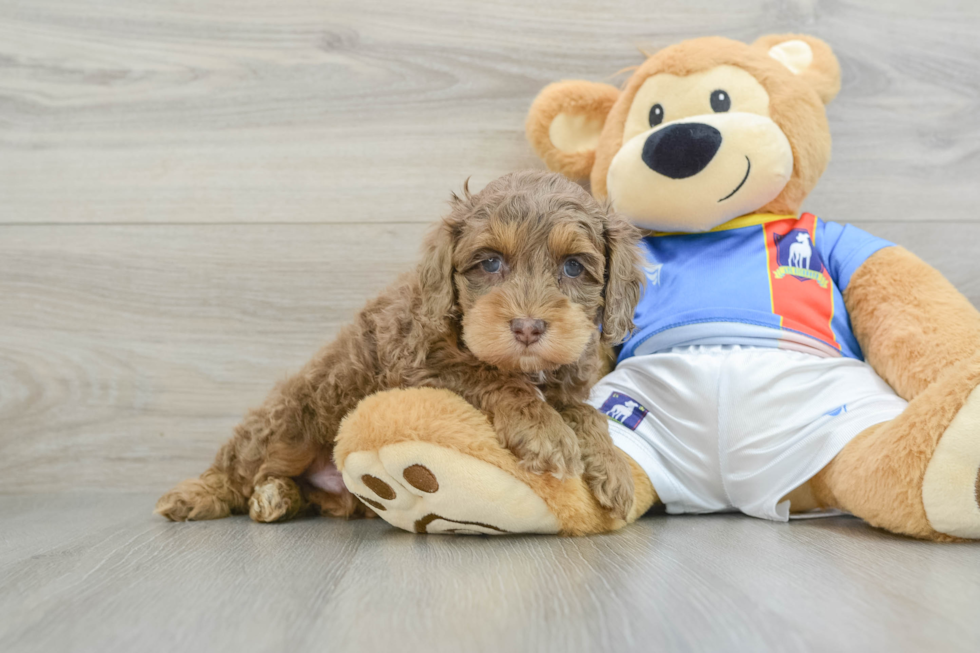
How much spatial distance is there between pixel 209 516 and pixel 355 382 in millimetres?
495

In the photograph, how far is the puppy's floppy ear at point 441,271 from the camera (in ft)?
4.32

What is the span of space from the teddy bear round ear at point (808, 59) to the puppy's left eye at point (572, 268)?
2.99ft

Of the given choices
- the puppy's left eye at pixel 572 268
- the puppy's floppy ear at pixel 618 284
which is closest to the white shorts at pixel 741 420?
the puppy's floppy ear at pixel 618 284

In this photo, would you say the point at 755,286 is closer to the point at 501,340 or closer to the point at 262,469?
the point at 501,340

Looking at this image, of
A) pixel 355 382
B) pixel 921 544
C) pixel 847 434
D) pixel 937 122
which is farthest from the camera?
pixel 937 122

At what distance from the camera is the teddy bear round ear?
5.84 feet

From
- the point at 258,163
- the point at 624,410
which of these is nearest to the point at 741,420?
the point at 624,410

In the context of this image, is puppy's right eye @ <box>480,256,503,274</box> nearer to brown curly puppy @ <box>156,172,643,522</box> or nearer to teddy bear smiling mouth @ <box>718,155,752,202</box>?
brown curly puppy @ <box>156,172,643,522</box>

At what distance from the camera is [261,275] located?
2049 millimetres

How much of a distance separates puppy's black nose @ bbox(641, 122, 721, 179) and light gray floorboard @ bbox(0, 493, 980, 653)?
793mm

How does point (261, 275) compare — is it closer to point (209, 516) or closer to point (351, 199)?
point (351, 199)

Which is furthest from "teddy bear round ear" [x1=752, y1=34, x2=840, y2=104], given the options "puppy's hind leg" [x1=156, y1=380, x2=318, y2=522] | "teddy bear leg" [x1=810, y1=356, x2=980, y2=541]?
"puppy's hind leg" [x1=156, y1=380, x2=318, y2=522]

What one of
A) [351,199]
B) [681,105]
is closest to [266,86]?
[351,199]

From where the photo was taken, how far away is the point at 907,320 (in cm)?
155
